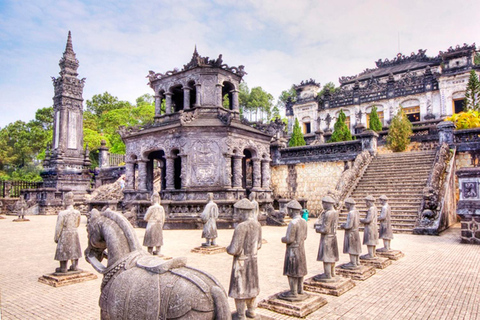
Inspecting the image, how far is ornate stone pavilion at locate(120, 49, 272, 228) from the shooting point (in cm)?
1688

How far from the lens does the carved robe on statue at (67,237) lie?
7336 mm

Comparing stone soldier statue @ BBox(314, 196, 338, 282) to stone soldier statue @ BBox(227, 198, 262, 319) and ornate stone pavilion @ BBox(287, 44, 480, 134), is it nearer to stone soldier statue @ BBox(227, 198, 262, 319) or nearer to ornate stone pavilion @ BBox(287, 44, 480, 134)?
stone soldier statue @ BBox(227, 198, 262, 319)

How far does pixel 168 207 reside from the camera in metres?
16.0

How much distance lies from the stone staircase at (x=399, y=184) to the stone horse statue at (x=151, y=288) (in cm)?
1189

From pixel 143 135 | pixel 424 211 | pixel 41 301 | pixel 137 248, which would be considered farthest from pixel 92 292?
pixel 143 135

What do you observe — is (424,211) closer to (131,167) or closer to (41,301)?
(41,301)

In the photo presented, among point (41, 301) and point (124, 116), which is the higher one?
point (124, 116)

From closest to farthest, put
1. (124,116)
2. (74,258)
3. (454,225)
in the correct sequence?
(74,258) → (454,225) → (124,116)

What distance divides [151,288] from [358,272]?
536 cm

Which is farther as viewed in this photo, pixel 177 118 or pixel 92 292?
pixel 177 118

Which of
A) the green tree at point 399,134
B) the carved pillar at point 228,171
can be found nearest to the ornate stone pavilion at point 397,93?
the green tree at point 399,134

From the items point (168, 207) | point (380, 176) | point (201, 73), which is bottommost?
point (168, 207)

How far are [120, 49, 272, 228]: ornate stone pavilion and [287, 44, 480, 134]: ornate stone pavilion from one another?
68.9 feet

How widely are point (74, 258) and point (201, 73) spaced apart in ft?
44.7
